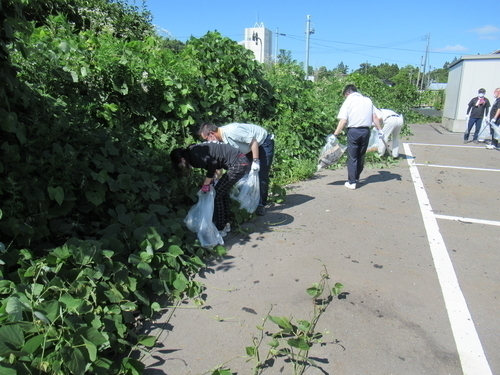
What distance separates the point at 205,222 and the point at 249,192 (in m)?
1.07

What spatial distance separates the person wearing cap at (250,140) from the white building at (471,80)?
47.9 feet

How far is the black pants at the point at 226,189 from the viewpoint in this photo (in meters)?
4.36

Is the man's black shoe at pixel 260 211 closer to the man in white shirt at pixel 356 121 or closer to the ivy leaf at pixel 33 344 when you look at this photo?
the man in white shirt at pixel 356 121

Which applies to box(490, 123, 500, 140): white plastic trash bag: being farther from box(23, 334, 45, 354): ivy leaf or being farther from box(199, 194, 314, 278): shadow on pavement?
box(23, 334, 45, 354): ivy leaf

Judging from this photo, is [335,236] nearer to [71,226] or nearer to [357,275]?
[357,275]

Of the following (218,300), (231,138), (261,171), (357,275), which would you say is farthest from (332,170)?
(218,300)

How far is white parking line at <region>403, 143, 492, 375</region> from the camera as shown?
2.69m

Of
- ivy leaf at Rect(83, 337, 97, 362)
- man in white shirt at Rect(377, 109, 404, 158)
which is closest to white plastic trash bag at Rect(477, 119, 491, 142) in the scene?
man in white shirt at Rect(377, 109, 404, 158)

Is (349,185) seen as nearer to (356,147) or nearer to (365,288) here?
(356,147)

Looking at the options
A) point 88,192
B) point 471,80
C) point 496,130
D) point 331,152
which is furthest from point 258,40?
point 88,192

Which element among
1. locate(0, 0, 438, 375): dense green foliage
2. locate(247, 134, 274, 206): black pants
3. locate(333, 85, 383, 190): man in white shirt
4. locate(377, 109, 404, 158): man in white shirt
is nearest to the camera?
locate(0, 0, 438, 375): dense green foliage

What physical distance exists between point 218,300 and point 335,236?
1937mm

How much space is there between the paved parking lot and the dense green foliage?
1.25 ft

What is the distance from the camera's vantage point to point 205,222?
4.20m
